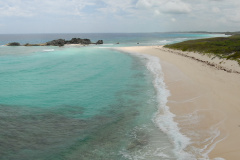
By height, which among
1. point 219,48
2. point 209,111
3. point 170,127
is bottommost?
point 170,127

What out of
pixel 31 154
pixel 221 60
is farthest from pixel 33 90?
pixel 221 60

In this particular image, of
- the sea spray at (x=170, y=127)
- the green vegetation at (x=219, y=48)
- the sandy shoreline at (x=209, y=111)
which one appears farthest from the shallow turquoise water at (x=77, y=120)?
the green vegetation at (x=219, y=48)

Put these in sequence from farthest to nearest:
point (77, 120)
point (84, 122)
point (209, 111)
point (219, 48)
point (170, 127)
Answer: point (219, 48) < point (209, 111) < point (77, 120) < point (84, 122) < point (170, 127)

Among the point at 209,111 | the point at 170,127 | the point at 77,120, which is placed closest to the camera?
the point at 170,127

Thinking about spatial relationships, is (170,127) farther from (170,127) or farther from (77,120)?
(77,120)

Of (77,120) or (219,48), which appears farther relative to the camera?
(219,48)

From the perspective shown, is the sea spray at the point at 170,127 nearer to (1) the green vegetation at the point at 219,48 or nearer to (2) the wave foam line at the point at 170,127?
(2) the wave foam line at the point at 170,127

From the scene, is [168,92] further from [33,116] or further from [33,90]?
[33,90]

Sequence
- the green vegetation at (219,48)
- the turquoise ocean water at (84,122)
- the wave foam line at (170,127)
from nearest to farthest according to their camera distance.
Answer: the wave foam line at (170,127) → the turquoise ocean water at (84,122) → the green vegetation at (219,48)

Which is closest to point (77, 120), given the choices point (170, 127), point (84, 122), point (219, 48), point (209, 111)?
point (84, 122)

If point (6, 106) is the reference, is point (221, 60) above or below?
above

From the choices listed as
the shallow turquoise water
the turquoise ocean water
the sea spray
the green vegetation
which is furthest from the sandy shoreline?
the green vegetation
